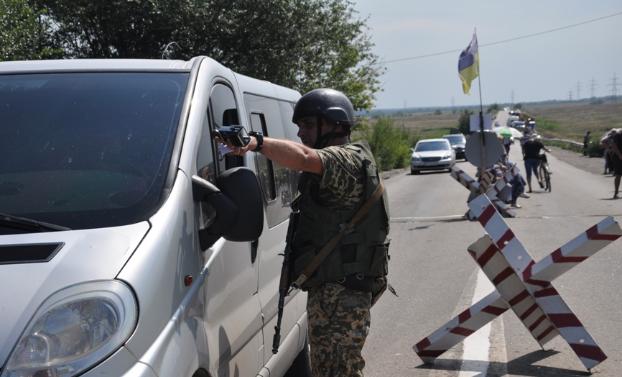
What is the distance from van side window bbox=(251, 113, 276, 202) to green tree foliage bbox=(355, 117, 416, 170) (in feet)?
122

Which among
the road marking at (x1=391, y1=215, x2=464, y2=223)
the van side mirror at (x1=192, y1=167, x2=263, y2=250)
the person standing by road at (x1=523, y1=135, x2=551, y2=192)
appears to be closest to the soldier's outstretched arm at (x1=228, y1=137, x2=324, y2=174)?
the van side mirror at (x1=192, y1=167, x2=263, y2=250)

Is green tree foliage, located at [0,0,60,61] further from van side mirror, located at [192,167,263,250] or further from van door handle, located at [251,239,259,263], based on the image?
van side mirror, located at [192,167,263,250]

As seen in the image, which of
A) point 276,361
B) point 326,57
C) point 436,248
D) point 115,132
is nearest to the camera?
point 115,132

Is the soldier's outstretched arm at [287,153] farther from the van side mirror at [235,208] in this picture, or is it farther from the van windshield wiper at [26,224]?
the van windshield wiper at [26,224]

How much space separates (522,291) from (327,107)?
276 cm

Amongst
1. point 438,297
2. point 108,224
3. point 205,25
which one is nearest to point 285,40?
point 205,25

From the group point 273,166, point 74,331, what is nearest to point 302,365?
point 273,166

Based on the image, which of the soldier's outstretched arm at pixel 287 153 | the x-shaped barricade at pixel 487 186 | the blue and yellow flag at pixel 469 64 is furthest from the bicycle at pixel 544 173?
the soldier's outstretched arm at pixel 287 153

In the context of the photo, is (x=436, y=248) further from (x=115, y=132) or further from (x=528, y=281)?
(x=115, y=132)

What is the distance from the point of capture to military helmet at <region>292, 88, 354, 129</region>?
3.98 m

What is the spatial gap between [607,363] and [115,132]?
4298mm

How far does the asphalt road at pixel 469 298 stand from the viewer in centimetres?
632

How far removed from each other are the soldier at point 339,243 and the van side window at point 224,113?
1.26 ft

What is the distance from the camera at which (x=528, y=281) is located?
235 inches
